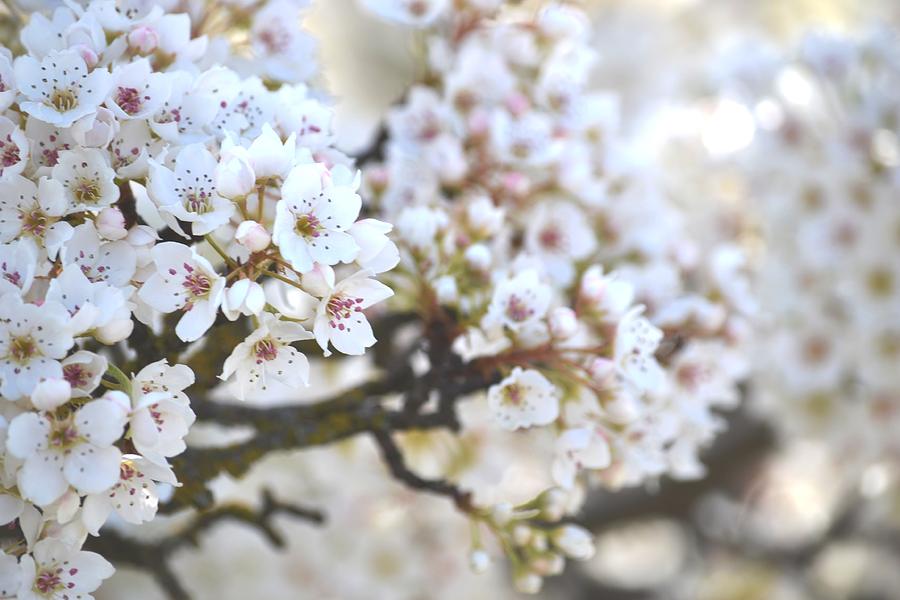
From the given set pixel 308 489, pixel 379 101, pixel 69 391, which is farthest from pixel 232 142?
pixel 379 101

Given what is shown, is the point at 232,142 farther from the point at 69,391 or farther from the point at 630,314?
the point at 630,314

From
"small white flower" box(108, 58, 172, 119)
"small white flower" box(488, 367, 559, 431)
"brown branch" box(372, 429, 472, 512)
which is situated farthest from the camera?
"brown branch" box(372, 429, 472, 512)

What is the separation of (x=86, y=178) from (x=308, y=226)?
190 millimetres

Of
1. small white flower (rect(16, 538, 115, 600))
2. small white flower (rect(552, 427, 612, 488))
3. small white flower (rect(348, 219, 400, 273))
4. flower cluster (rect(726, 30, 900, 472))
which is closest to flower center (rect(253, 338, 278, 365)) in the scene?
small white flower (rect(348, 219, 400, 273))

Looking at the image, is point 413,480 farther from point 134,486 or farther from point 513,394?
point 134,486

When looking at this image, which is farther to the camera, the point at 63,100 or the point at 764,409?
the point at 764,409

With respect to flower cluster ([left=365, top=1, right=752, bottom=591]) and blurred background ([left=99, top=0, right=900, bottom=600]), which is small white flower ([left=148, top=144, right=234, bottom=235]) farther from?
blurred background ([left=99, top=0, right=900, bottom=600])

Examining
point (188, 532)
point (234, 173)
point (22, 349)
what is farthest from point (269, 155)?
point (188, 532)

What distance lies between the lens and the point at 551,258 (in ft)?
3.89

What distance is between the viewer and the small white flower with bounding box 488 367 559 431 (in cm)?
95

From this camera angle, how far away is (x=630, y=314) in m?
0.97

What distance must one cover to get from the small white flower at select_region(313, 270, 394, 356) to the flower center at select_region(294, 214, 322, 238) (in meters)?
0.05

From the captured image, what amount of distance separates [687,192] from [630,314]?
1161 millimetres

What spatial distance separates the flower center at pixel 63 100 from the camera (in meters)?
0.80
